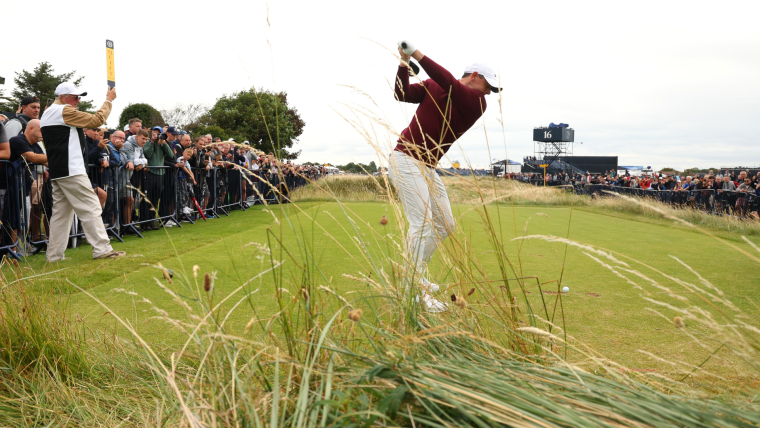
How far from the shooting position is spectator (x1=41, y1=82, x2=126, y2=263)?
Answer: 18.7ft

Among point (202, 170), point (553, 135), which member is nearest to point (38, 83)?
point (202, 170)

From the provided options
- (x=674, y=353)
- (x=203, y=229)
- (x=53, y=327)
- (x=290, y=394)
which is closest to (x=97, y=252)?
(x=203, y=229)

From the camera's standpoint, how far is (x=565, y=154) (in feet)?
328

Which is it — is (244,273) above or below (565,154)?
below

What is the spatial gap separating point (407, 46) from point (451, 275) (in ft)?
5.14

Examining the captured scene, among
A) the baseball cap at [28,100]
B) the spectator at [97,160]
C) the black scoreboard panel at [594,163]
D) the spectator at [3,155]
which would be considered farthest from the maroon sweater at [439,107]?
the black scoreboard panel at [594,163]

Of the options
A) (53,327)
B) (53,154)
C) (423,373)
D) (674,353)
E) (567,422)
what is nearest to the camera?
(567,422)

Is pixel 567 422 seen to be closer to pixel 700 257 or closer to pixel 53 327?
pixel 53 327

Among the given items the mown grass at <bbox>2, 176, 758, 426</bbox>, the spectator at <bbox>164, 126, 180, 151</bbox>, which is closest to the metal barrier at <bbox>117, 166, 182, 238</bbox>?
the spectator at <bbox>164, 126, 180, 151</bbox>

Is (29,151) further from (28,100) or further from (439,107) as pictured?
(439,107)

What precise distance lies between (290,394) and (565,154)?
106 m

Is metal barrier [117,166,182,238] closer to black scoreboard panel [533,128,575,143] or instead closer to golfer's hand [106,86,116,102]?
golfer's hand [106,86,116,102]

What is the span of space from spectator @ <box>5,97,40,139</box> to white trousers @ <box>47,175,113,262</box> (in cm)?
160

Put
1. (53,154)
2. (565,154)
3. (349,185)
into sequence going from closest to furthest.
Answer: (53,154) → (349,185) → (565,154)
